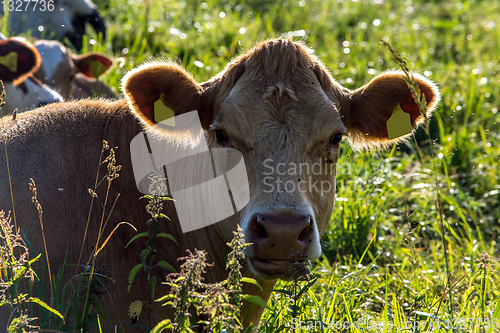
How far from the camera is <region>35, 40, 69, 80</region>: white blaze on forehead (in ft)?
22.4

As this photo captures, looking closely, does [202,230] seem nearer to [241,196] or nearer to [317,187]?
[241,196]

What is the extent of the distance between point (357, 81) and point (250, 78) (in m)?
3.98

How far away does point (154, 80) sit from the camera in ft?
9.98

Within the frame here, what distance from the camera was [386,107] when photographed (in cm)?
334

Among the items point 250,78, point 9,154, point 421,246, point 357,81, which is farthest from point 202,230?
point 357,81

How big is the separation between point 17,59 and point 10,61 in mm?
75

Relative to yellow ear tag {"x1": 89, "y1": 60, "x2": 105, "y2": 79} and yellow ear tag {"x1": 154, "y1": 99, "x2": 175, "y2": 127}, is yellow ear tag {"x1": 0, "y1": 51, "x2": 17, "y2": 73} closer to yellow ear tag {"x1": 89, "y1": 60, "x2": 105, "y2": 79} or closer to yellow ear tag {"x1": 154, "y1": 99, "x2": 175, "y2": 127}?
yellow ear tag {"x1": 89, "y1": 60, "x2": 105, "y2": 79}

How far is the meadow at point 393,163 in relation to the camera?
3.24 m

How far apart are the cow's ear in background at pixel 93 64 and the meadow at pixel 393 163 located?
6.9 inches

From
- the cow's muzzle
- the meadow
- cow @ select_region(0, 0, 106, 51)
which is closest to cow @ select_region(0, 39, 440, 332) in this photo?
the cow's muzzle

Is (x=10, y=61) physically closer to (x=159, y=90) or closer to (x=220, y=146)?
(x=159, y=90)

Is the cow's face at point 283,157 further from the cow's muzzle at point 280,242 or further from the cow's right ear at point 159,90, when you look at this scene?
the cow's right ear at point 159,90

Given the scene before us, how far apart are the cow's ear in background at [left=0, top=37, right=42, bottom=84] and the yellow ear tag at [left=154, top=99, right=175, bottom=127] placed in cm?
331

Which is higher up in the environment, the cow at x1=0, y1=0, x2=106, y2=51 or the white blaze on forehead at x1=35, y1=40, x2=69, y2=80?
the cow at x1=0, y1=0, x2=106, y2=51
